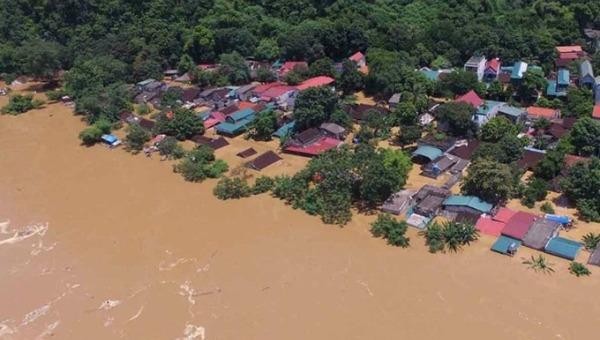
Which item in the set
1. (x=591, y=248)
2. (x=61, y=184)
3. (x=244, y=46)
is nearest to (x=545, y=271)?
(x=591, y=248)

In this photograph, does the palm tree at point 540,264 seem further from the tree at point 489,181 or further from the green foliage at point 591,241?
the tree at point 489,181

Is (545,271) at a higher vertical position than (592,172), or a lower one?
lower

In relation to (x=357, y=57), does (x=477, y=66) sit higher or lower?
higher

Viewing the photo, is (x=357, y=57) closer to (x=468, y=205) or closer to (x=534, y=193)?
(x=534, y=193)

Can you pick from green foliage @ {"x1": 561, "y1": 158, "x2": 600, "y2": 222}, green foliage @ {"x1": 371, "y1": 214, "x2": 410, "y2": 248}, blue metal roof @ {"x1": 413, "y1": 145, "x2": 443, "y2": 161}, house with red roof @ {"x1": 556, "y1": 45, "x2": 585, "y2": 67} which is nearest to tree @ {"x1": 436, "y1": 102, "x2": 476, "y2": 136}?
blue metal roof @ {"x1": 413, "y1": 145, "x2": 443, "y2": 161}

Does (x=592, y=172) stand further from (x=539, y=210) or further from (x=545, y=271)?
(x=545, y=271)

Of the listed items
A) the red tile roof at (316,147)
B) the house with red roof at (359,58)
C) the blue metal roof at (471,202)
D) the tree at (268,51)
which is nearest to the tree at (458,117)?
the red tile roof at (316,147)

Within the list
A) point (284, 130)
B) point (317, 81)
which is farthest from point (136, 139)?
point (317, 81)
